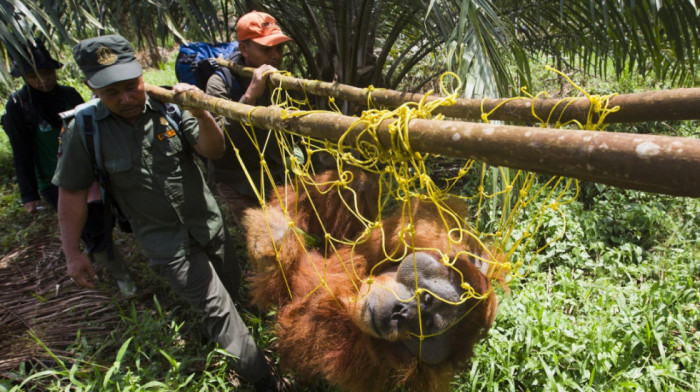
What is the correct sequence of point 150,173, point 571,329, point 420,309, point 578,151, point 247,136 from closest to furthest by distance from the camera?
point 578,151 → point 420,309 → point 150,173 → point 571,329 → point 247,136

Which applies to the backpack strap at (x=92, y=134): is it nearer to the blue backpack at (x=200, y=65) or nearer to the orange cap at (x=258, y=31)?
the blue backpack at (x=200, y=65)

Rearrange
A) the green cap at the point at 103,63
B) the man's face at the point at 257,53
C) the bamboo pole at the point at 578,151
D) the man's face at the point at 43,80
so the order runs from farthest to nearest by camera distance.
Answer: the man's face at the point at 43,80
the man's face at the point at 257,53
the green cap at the point at 103,63
the bamboo pole at the point at 578,151

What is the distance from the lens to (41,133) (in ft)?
10.3

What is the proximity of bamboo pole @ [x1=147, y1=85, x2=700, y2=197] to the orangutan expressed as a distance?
0.48m

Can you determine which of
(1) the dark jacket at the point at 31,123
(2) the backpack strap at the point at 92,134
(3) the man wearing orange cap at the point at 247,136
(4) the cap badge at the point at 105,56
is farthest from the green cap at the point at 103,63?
(1) the dark jacket at the point at 31,123

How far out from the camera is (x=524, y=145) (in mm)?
852

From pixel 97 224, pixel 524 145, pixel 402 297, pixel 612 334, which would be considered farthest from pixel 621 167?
pixel 97 224

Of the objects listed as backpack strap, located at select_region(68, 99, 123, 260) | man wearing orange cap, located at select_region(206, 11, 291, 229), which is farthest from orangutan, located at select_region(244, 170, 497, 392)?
backpack strap, located at select_region(68, 99, 123, 260)

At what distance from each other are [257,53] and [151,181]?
110cm

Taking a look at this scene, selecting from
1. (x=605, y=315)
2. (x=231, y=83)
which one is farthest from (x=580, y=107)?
(x=231, y=83)

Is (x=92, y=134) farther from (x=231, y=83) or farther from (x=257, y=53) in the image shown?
(x=257, y=53)

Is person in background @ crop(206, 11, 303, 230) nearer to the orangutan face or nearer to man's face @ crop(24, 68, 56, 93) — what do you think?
man's face @ crop(24, 68, 56, 93)

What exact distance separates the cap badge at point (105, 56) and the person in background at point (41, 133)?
45.9 inches

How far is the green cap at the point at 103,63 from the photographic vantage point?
204 cm
